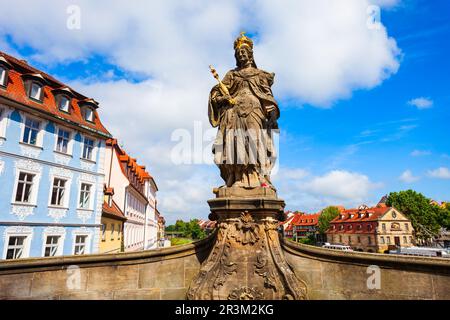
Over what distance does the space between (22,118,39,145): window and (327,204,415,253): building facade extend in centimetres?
5112

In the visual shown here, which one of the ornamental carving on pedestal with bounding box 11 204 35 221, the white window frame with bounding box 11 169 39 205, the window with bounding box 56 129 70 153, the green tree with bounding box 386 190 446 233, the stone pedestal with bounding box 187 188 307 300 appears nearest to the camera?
the stone pedestal with bounding box 187 188 307 300

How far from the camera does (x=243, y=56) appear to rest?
17.7ft

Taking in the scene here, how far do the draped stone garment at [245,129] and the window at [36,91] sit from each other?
1709 centimetres

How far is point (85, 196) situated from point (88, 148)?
131 inches

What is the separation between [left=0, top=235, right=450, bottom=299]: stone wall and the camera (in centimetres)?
403

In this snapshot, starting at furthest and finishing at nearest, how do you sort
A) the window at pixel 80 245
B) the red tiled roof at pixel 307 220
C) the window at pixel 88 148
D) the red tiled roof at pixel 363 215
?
the red tiled roof at pixel 307 220 → the red tiled roof at pixel 363 215 → the window at pixel 88 148 → the window at pixel 80 245

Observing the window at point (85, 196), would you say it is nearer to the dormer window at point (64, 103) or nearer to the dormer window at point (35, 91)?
the dormer window at point (64, 103)

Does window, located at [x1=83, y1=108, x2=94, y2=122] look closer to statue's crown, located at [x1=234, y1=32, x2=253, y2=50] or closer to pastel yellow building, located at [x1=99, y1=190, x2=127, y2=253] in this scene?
pastel yellow building, located at [x1=99, y1=190, x2=127, y2=253]

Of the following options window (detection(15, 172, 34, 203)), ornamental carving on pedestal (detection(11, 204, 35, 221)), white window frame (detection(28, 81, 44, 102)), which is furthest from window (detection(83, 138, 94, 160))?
ornamental carving on pedestal (detection(11, 204, 35, 221))

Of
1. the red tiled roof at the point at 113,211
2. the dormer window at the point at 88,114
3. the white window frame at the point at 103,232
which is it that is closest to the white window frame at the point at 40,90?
the dormer window at the point at 88,114

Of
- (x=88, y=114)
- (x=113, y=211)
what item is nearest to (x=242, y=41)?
(x=88, y=114)

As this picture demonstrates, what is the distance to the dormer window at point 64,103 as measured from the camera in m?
19.6

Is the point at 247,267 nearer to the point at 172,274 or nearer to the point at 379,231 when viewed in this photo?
the point at 172,274
